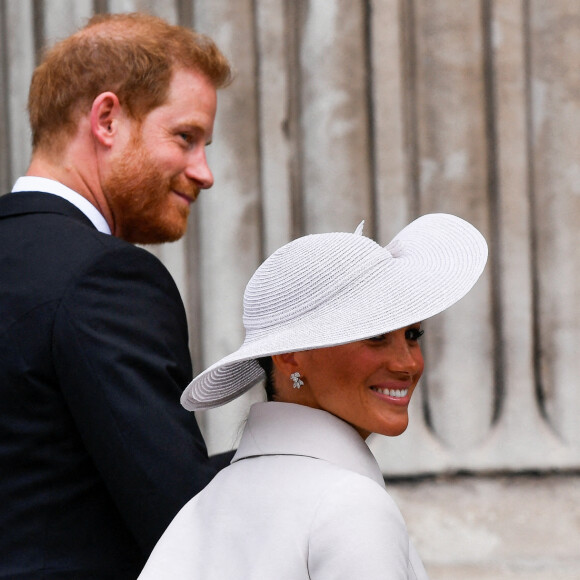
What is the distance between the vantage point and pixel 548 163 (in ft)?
8.80

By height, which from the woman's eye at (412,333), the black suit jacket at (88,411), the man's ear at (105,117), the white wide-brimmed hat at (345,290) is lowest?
the black suit jacket at (88,411)

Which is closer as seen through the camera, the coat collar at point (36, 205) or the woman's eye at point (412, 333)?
the woman's eye at point (412, 333)

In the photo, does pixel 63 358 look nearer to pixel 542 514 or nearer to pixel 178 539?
pixel 178 539

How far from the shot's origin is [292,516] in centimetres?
108

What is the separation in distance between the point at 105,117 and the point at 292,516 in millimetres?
988

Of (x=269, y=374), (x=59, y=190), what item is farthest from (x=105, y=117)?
(x=269, y=374)

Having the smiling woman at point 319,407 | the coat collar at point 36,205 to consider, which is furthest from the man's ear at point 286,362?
the coat collar at point 36,205

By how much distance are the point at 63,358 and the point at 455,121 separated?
145cm

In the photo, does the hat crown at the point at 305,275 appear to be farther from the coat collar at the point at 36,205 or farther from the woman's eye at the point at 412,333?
the coat collar at the point at 36,205

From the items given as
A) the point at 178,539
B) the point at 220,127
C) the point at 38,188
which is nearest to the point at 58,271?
the point at 38,188

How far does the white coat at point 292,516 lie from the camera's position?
103 cm

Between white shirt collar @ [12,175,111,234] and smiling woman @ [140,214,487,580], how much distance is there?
0.61 m

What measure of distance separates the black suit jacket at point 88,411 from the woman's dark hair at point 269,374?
0.27m

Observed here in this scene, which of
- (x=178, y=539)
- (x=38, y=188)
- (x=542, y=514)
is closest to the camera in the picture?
(x=178, y=539)
